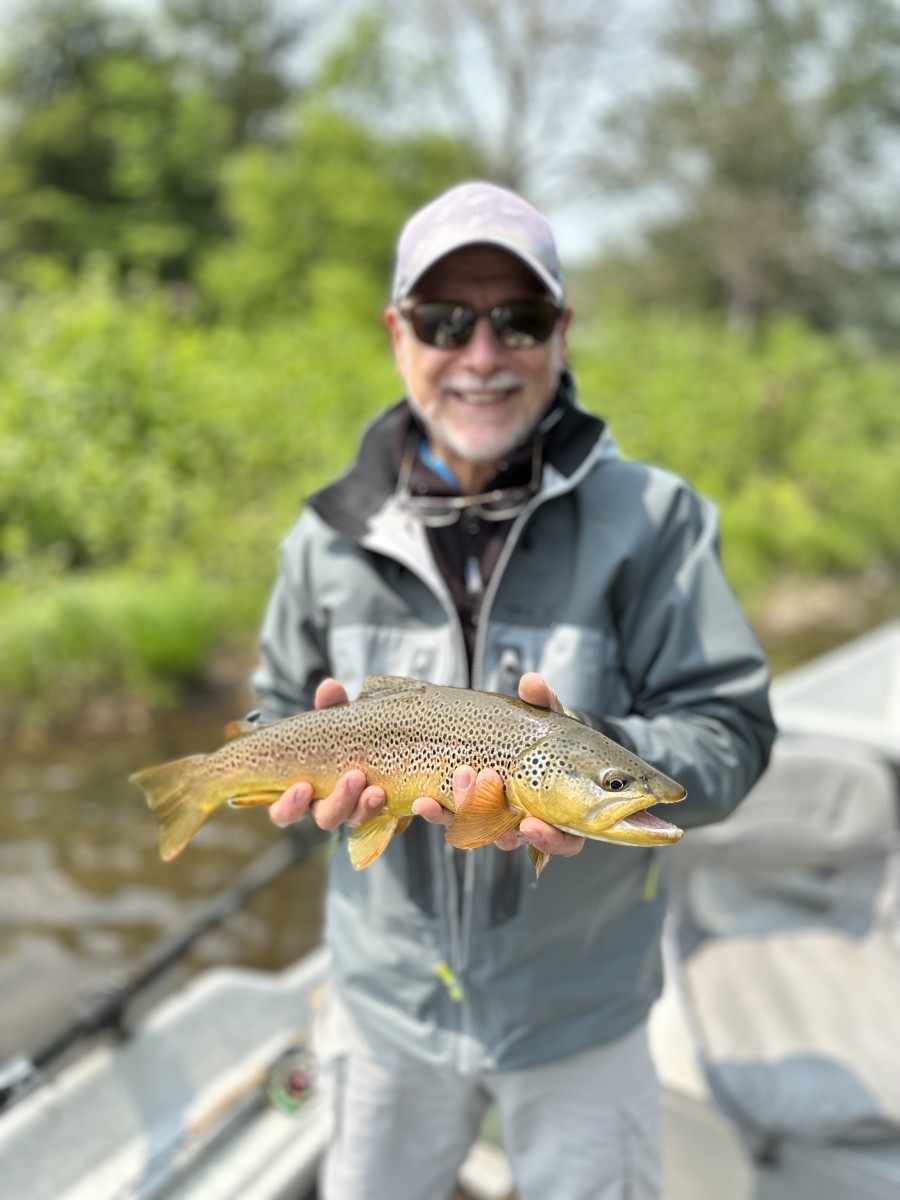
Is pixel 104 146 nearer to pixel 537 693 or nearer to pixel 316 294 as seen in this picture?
pixel 316 294

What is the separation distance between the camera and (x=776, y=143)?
3072 centimetres

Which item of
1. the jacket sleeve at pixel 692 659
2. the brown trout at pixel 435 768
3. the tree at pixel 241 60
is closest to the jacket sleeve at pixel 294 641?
the brown trout at pixel 435 768

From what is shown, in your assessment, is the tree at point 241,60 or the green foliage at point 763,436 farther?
the tree at point 241,60

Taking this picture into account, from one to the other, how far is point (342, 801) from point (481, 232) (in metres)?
1.29

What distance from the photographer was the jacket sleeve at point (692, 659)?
198 centimetres

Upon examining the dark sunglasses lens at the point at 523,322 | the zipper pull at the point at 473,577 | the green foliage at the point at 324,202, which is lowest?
the zipper pull at the point at 473,577

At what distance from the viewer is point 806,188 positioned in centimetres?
3231

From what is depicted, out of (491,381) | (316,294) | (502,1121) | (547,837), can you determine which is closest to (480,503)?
(491,381)

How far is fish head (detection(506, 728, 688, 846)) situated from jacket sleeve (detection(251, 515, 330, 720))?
87 cm

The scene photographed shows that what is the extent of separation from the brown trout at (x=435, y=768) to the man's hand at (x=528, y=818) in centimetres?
2

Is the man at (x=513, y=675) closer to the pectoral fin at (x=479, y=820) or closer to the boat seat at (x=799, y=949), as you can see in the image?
the pectoral fin at (x=479, y=820)

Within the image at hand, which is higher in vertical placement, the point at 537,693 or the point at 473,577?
the point at 473,577

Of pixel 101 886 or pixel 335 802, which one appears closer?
pixel 335 802

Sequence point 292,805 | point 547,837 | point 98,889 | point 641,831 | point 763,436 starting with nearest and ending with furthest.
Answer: point 641,831
point 547,837
point 292,805
point 98,889
point 763,436
